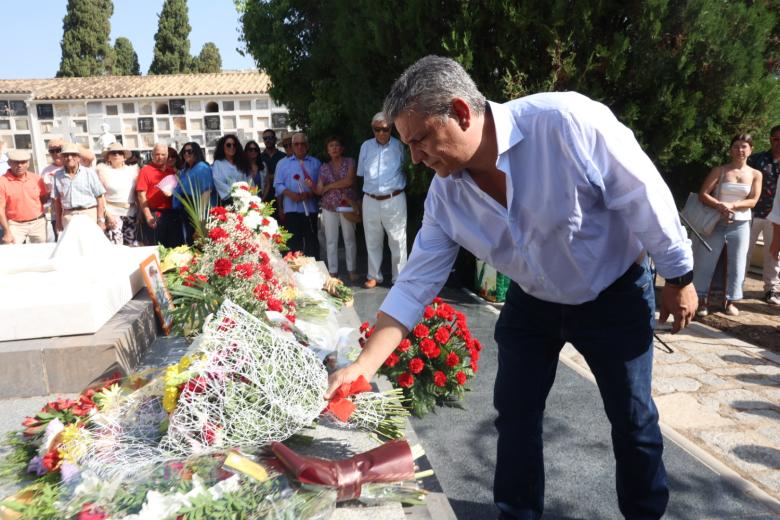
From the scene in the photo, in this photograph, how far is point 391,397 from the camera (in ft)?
9.12

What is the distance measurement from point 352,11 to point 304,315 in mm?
4722

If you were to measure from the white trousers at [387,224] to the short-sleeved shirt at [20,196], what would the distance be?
3.87 metres

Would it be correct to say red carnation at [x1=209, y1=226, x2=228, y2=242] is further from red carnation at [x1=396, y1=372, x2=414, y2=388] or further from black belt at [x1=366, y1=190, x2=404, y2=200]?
black belt at [x1=366, y1=190, x2=404, y2=200]

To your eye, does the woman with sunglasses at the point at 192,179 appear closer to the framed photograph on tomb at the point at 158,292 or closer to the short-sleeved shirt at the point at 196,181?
the short-sleeved shirt at the point at 196,181

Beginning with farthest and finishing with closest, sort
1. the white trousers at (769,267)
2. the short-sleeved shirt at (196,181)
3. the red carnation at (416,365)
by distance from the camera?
1. the short-sleeved shirt at (196,181)
2. the white trousers at (769,267)
3. the red carnation at (416,365)

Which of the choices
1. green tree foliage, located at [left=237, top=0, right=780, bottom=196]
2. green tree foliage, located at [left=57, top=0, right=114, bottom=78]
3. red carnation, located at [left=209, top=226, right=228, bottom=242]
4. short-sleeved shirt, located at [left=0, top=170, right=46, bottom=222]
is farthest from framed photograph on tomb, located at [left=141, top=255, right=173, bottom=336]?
green tree foliage, located at [left=57, top=0, right=114, bottom=78]

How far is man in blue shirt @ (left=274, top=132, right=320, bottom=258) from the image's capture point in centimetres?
Result: 722

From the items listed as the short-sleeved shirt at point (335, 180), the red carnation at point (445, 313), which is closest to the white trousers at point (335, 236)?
the short-sleeved shirt at point (335, 180)

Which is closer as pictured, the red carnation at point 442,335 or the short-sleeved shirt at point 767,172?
the red carnation at point 442,335

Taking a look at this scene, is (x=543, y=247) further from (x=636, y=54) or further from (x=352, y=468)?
(x=636, y=54)

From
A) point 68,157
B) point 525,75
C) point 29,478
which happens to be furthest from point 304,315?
point 68,157

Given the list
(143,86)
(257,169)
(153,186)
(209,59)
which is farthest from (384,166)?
(209,59)

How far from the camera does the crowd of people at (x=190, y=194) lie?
263 inches

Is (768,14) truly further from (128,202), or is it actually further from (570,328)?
(128,202)
